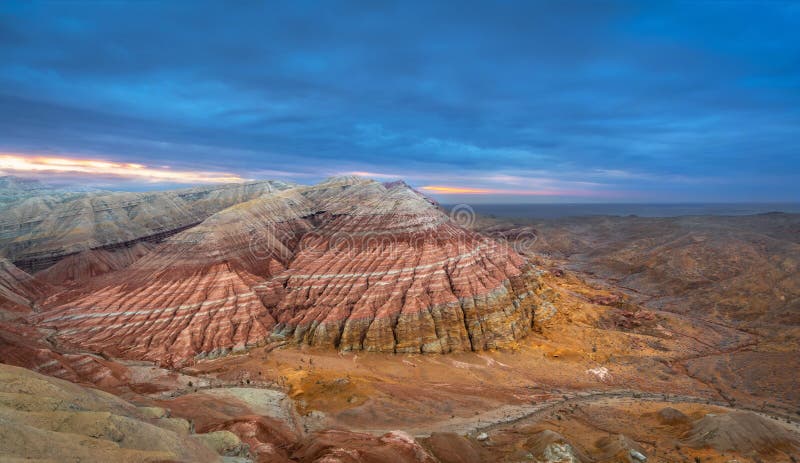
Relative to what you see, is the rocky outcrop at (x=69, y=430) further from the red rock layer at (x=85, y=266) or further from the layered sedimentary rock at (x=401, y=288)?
the red rock layer at (x=85, y=266)

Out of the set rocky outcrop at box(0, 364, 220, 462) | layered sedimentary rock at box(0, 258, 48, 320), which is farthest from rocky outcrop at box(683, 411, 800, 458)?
layered sedimentary rock at box(0, 258, 48, 320)

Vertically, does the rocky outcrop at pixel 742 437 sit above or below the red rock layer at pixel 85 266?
above

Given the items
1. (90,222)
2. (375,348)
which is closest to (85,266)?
(90,222)

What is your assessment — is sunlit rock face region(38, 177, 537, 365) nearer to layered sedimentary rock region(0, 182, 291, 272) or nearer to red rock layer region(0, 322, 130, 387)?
red rock layer region(0, 322, 130, 387)

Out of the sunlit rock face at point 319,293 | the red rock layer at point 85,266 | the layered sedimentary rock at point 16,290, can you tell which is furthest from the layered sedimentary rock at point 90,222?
the sunlit rock face at point 319,293

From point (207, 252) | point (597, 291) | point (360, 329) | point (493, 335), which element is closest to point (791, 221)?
point (597, 291)

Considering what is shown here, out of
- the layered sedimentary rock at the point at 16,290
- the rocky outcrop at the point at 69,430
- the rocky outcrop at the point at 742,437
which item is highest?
the rocky outcrop at the point at 69,430
